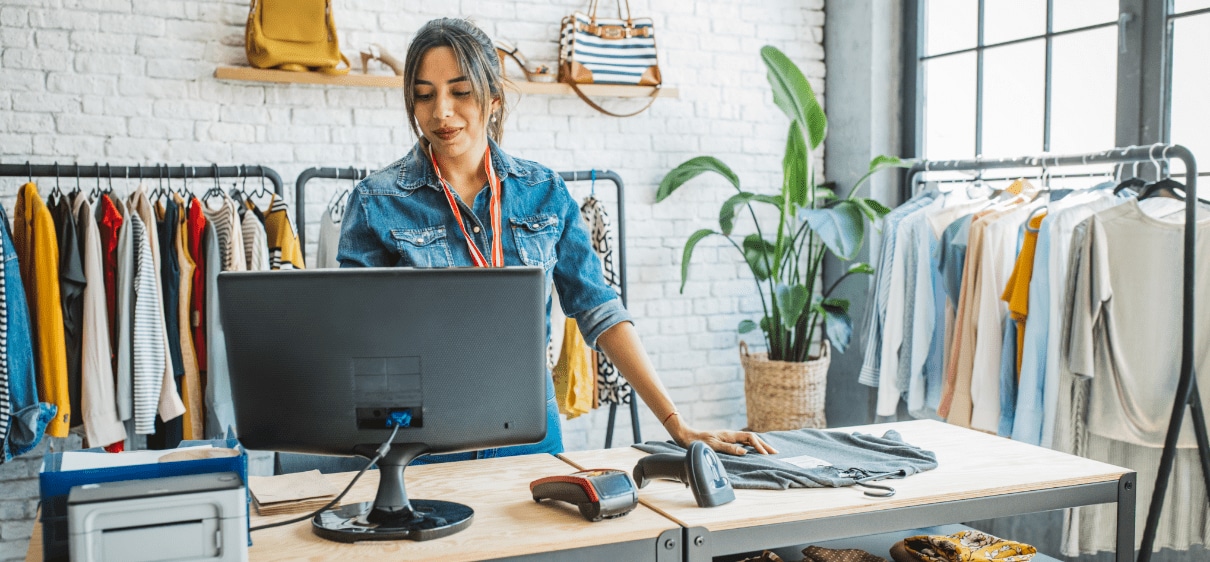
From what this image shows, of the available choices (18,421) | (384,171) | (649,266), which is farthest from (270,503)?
(649,266)

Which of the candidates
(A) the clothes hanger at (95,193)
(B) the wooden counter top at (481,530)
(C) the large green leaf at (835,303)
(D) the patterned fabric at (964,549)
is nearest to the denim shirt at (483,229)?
(B) the wooden counter top at (481,530)

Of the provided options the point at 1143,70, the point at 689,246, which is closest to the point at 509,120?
the point at 689,246

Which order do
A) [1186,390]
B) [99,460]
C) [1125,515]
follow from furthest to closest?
[1186,390] → [1125,515] → [99,460]

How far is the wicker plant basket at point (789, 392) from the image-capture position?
155 inches

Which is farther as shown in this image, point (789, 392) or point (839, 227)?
point (789, 392)

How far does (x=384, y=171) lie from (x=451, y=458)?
57cm

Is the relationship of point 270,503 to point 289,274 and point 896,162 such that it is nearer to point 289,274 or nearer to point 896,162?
point 289,274

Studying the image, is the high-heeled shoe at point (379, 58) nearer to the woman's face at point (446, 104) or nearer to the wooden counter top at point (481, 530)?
the woman's face at point (446, 104)

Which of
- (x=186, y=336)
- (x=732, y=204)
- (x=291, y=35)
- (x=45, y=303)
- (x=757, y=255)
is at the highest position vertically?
(x=291, y=35)

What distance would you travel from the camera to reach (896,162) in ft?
12.6

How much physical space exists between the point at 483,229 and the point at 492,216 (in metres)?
0.03

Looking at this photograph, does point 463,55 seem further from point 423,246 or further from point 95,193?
point 95,193

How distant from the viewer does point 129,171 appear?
3145 mm

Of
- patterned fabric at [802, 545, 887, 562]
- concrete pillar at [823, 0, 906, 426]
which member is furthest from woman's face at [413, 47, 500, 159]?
concrete pillar at [823, 0, 906, 426]
